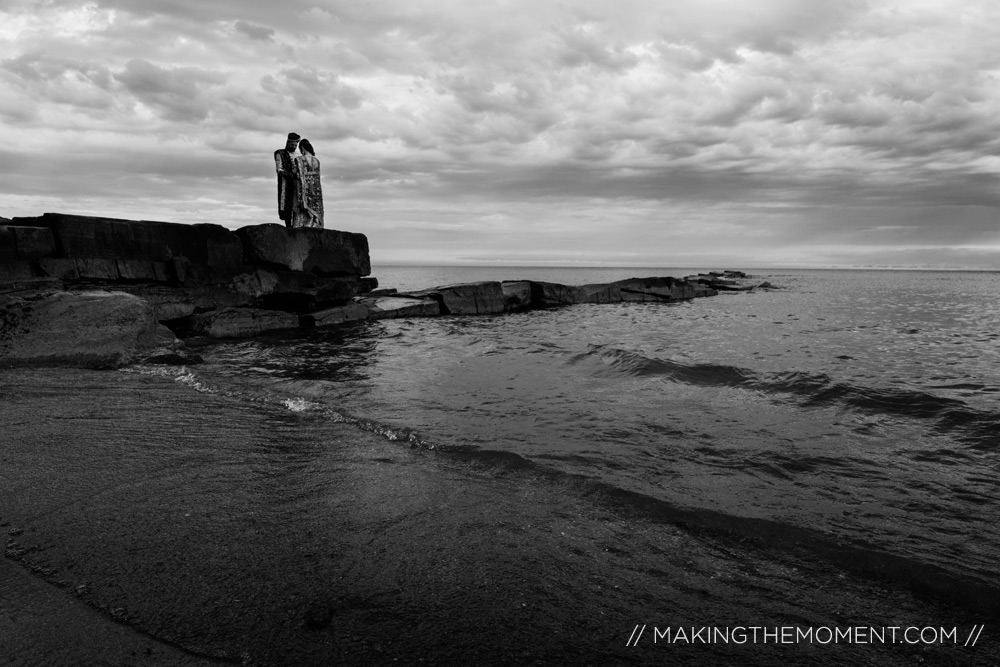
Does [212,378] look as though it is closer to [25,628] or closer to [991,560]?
[25,628]

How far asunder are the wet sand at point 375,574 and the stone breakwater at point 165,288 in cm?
573

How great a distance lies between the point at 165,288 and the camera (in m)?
13.8

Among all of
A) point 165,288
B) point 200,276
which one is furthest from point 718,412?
point 200,276

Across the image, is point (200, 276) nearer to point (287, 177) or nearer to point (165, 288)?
point (165, 288)

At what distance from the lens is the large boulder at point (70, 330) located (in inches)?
350

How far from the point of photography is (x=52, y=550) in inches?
117

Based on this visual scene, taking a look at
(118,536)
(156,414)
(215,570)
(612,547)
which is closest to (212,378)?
(156,414)

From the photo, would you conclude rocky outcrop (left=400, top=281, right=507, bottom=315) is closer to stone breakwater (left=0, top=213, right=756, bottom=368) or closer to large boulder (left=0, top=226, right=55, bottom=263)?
stone breakwater (left=0, top=213, right=756, bottom=368)

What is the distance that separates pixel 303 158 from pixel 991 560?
714 inches

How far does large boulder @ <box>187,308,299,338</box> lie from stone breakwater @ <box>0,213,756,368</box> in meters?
0.03

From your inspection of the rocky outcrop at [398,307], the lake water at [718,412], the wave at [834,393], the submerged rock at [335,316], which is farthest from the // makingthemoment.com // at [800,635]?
the rocky outcrop at [398,307]

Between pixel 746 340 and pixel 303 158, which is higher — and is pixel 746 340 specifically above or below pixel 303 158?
below

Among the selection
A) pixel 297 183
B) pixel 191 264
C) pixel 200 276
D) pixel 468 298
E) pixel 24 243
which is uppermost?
pixel 297 183

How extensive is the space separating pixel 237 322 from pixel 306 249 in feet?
11.7
